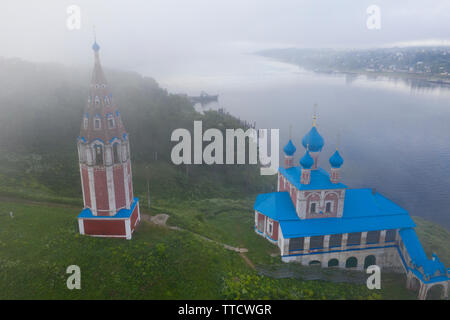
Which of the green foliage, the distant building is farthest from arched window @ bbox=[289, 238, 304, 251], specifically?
the green foliage

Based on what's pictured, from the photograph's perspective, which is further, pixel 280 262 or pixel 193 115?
pixel 193 115

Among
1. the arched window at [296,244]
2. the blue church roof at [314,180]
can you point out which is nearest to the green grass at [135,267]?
the arched window at [296,244]

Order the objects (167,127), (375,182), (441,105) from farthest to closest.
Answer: (441,105)
(167,127)
(375,182)

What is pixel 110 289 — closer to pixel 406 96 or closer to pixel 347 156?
pixel 347 156

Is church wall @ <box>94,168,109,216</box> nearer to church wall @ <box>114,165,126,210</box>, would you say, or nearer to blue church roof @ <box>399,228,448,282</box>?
church wall @ <box>114,165,126,210</box>

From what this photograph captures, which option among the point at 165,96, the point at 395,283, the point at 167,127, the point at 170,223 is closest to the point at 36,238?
the point at 170,223

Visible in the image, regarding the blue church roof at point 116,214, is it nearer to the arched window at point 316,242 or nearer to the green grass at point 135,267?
the green grass at point 135,267

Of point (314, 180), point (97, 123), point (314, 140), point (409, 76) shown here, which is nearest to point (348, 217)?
point (314, 180)
